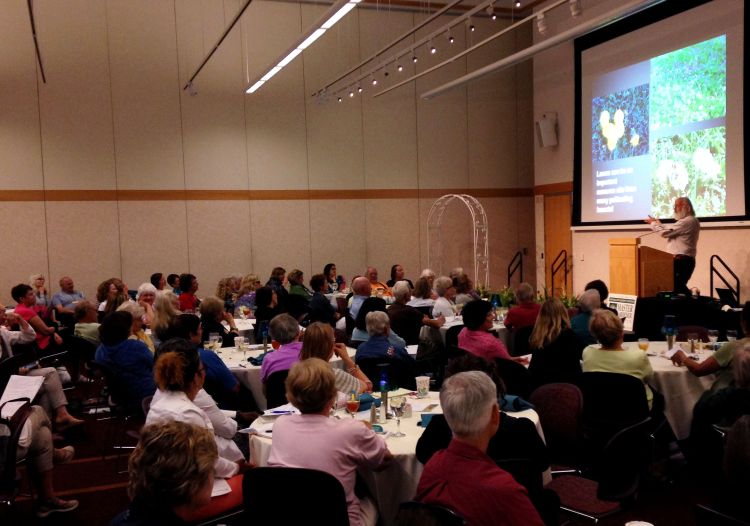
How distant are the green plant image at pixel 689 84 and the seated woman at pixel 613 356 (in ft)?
25.8

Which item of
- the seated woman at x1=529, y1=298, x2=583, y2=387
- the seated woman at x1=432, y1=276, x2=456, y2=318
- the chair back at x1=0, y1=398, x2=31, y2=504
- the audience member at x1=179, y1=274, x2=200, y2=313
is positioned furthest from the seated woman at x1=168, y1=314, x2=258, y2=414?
the audience member at x1=179, y1=274, x2=200, y2=313

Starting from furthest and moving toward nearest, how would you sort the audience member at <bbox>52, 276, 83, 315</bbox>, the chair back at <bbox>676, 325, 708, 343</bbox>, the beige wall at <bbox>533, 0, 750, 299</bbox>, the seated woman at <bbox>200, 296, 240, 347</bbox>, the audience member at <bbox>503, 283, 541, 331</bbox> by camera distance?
1. the beige wall at <bbox>533, 0, 750, 299</bbox>
2. the audience member at <bbox>52, 276, 83, 315</bbox>
3. the audience member at <bbox>503, 283, 541, 331</bbox>
4. the seated woman at <bbox>200, 296, 240, 347</bbox>
5. the chair back at <bbox>676, 325, 708, 343</bbox>

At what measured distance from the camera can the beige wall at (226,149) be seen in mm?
12789

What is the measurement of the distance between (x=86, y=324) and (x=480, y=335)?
4.61m

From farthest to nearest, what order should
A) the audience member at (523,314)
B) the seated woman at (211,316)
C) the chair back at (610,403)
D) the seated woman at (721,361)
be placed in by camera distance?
1. the audience member at (523,314)
2. the seated woman at (211,316)
3. the seated woman at (721,361)
4. the chair back at (610,403)

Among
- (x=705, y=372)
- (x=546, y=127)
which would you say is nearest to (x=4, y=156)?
(x=546, y=127)

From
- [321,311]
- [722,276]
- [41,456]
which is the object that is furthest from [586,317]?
[722,276]

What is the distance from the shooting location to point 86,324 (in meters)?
7.58

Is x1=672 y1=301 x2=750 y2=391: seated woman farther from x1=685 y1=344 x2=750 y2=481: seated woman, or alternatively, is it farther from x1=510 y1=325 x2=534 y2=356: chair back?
x1=510 y1=325 x2=534 y2=356: chair back

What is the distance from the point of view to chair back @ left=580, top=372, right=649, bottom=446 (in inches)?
169

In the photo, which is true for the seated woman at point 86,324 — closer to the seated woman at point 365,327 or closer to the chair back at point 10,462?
the seated woman at point 365,327

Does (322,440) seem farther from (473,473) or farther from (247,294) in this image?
(247,294)

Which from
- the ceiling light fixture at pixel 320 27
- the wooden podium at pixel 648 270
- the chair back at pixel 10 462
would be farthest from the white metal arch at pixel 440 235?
the chair back at pixel 10 462

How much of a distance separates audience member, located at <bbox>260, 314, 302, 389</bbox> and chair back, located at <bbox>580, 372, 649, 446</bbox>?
2.06 m
